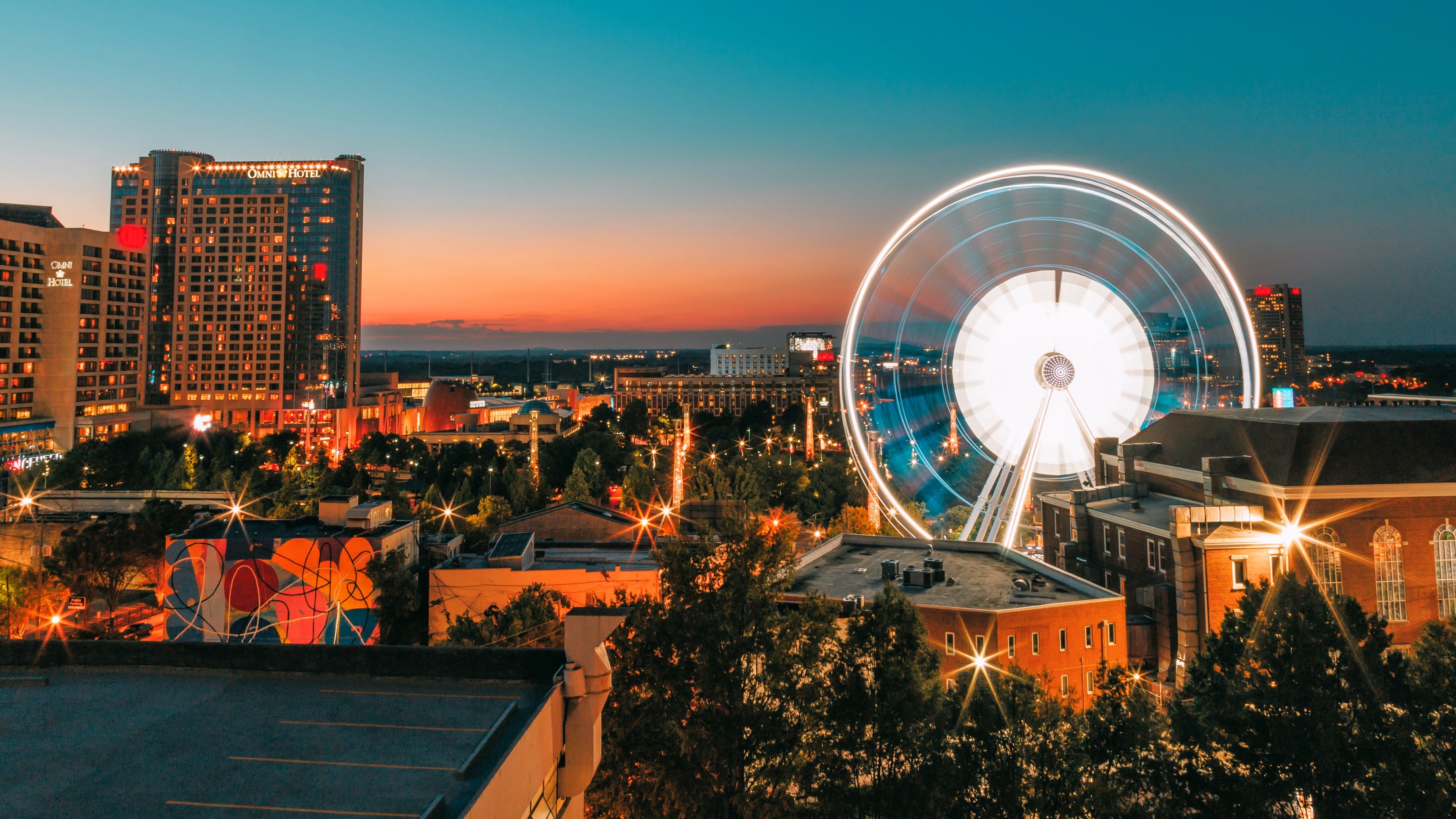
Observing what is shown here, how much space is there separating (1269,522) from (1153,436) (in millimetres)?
9604

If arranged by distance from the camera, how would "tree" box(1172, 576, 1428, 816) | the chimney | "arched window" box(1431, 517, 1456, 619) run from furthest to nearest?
1. "arched window" box(1431, 517, 1456, 619)
2. "tree" box(1172, 576, 1428, 816)
3. the chimney

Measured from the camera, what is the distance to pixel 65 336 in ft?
248

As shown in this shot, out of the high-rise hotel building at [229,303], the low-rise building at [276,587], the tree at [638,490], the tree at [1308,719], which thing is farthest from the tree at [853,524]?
the high-rise hotel building at [229,303]

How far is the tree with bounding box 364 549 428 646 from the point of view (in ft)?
78.7

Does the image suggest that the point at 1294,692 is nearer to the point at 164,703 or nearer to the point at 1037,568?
the point at 1037,568

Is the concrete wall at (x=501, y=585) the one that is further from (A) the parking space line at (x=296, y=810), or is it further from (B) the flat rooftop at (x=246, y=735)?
(A) the parking space line at (x=296, y=810)

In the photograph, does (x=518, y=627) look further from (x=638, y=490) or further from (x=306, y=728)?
(x=638, y=490)

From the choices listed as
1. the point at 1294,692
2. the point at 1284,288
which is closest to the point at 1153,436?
the point at 1294,692

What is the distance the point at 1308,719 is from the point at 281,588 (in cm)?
2692

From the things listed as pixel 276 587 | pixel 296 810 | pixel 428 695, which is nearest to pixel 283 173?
pixel 276 587

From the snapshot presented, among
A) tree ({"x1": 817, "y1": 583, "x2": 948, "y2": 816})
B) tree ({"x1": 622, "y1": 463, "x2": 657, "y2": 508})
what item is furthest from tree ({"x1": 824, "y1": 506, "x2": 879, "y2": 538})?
tree ({"x1": 817, "y1": 583, "x2": 948, "y2": 816})

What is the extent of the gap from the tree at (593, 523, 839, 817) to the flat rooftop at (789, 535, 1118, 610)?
30.5ft

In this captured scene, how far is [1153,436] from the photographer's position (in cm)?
3378

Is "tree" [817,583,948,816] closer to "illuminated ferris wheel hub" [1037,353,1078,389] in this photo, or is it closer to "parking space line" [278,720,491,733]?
"parking space line" [278,720,491,733]
